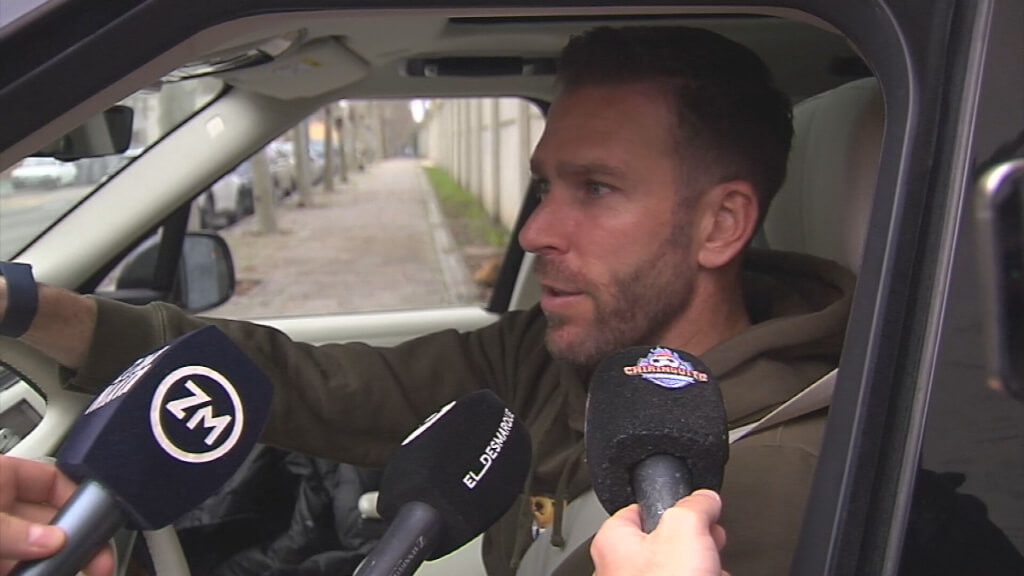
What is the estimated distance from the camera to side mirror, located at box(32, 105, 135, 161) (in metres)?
1.49

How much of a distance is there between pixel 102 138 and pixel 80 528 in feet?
3.20

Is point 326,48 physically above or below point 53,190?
above

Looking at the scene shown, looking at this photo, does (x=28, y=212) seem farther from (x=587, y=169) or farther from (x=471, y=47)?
(x=587, y=169)

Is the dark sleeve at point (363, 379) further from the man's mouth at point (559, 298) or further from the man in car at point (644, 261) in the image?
the man's mouth at point (559, 298)

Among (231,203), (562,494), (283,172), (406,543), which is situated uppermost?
(406,543)

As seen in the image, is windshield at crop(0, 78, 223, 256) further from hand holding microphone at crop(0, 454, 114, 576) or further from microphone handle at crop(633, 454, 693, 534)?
microphone handle at crop(633, 454, 693, 534)

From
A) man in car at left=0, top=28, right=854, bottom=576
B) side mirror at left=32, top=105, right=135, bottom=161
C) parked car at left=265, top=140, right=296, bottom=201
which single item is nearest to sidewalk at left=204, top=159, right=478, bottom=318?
parked car at left=265, top=140, right=296, bottom=201

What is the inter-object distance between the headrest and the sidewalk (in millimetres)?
3411

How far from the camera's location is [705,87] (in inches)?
63.1

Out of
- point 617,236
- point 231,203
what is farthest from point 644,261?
point 231,203

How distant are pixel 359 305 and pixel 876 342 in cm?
785

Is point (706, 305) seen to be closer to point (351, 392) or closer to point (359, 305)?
point (351, 392)

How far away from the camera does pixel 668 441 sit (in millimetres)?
897

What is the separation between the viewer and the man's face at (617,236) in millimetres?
1525
